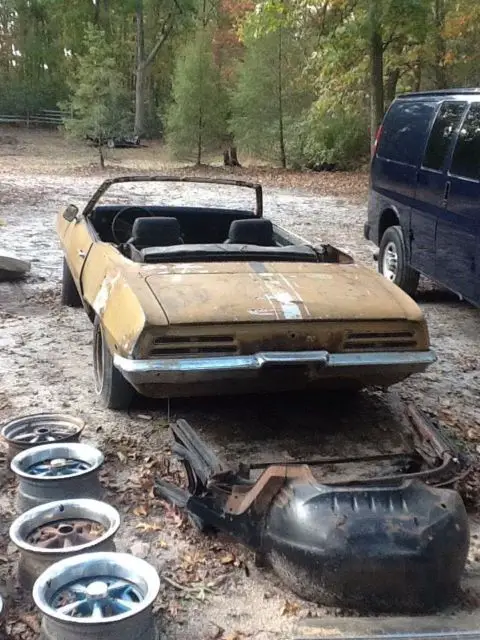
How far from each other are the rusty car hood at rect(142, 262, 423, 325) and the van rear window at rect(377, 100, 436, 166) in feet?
10.4

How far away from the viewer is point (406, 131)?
27.4ft

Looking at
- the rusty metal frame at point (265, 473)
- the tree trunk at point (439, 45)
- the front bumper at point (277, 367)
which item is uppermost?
the tree trunk at point (439, 45)

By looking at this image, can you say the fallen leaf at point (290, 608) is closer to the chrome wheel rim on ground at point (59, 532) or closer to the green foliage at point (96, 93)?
the chrome wheel rim on ground at point (59, 532)

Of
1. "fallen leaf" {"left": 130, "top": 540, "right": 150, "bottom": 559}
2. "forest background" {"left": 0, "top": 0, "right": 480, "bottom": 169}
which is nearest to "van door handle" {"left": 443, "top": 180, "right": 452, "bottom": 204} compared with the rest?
"fallen leaf" {"left": 130, "top": 540, "right": 150, "bottom": 559}

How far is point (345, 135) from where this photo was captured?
93.5 feet

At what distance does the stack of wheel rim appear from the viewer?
2760 mm

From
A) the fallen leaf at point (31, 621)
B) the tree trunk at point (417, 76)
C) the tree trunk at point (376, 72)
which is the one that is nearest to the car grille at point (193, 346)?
the fallen leaf at point (31, 621)

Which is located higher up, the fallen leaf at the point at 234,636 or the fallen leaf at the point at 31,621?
the fallen leaf at the point at 31,621

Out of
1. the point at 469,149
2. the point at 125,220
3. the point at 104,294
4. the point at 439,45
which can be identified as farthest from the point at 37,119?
the point at 104,294

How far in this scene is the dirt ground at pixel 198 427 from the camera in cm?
324

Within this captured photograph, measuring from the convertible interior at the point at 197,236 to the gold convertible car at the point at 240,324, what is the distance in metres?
0.02

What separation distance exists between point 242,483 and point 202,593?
1.70 feet

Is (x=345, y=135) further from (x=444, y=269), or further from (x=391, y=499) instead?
(x=391, y=499)

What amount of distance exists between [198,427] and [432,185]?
3.79 m
